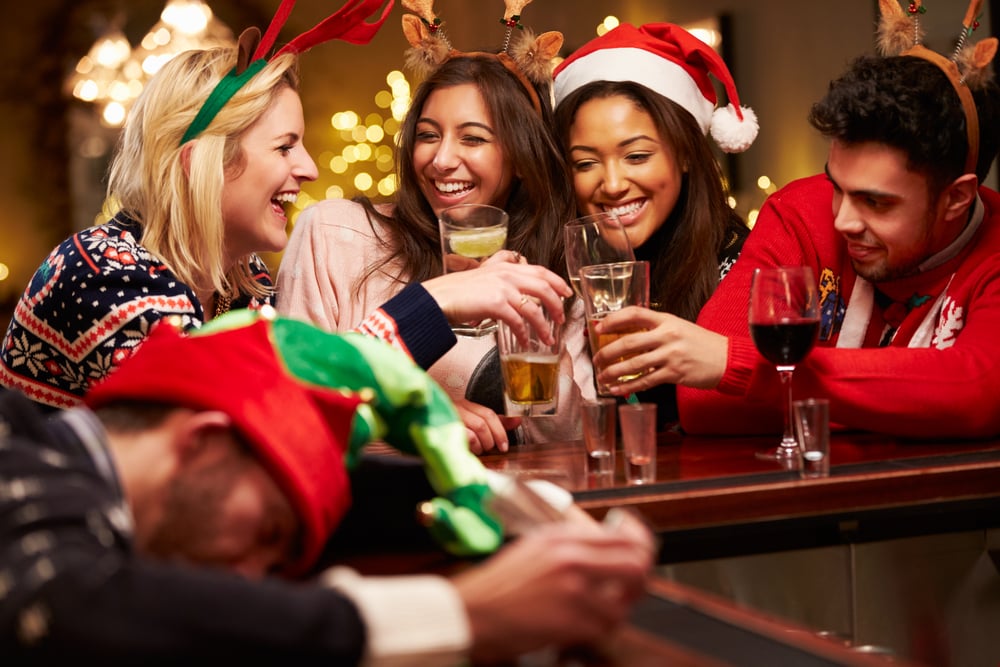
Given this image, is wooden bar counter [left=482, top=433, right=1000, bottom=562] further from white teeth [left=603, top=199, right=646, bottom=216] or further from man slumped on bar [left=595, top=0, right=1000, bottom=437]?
white teeth [left=603, top=199, right=646, bottom=216]

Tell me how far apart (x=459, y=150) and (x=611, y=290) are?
938 millimetres

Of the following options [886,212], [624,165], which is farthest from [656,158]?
[886,212]

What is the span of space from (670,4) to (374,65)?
1.99 m

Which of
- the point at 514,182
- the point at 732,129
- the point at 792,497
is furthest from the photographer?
the point at 732,129

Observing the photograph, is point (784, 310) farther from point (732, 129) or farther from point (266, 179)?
point (732, 129)

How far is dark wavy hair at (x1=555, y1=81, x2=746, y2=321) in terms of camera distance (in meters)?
2.76

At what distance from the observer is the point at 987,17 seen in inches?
161

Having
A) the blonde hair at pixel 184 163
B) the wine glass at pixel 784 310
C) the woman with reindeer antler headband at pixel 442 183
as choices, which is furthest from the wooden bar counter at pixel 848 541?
the woman with reindeer antler headband at pixel 442 183

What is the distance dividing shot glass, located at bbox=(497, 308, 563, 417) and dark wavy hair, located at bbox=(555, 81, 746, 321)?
797 mm

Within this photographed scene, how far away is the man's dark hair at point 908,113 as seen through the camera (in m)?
2.14

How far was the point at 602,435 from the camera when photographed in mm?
1673

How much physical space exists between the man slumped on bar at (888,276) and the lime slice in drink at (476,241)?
357mm

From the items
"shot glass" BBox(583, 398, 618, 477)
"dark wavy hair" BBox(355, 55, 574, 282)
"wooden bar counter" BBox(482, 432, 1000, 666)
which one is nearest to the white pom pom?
"dark wavy hair" BBox(355, 55, 574, 282)

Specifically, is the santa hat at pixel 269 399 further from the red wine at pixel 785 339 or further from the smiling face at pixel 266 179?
the smiling face at pixel 266 179
